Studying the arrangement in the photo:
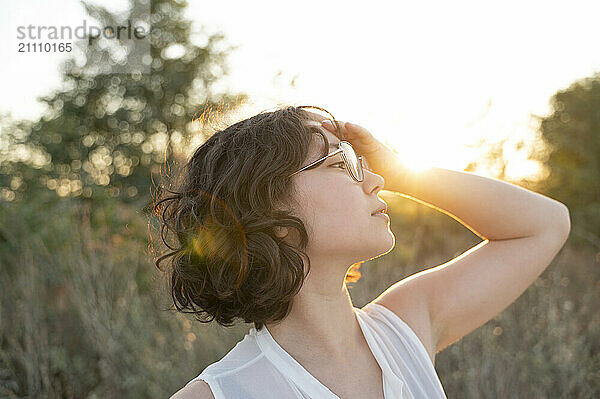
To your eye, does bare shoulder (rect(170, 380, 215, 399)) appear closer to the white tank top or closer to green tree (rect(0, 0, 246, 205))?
the white tank top

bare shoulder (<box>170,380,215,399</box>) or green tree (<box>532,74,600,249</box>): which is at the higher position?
bare shoulder (<box>170,380,215,399</box>)

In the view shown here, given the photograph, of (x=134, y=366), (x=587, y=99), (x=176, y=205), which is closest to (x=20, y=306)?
(x=134, y=366)

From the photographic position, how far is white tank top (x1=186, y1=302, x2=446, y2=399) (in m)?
1.38

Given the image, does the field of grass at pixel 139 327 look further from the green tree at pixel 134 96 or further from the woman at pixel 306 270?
the green tree at pixel 134 96

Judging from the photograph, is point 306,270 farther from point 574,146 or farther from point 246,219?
point 574,146

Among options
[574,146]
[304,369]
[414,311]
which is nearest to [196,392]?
[304,369]

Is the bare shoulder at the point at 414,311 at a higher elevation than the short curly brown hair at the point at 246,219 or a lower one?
lower

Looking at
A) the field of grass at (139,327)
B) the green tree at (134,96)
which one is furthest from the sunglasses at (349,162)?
the green tree at (134,96)

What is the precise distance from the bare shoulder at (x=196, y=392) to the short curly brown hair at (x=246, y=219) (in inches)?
9.7

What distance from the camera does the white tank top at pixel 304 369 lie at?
138 centimetres

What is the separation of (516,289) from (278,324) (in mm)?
720

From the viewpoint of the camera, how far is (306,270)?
1.51 m

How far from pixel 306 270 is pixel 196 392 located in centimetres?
41

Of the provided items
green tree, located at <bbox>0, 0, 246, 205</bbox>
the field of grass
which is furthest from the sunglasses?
green tree, located at <bbox>0, 0, 246, 205</bbox>
